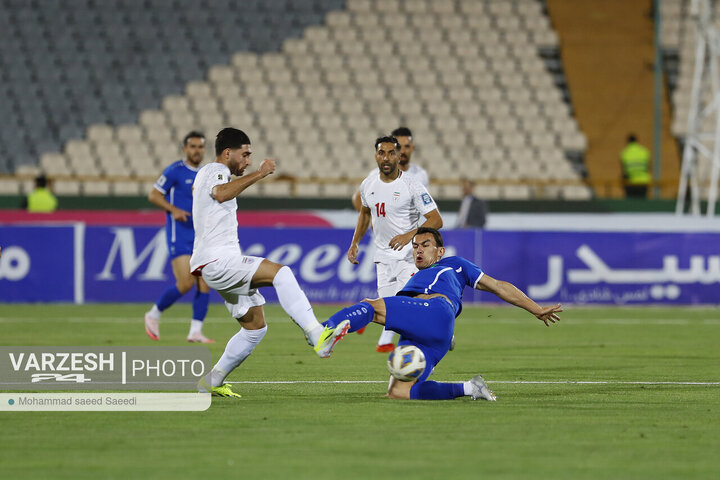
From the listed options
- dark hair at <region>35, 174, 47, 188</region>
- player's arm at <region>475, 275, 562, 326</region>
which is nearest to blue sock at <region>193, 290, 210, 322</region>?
player's arm at <region>475, 275, 562, 326</region>

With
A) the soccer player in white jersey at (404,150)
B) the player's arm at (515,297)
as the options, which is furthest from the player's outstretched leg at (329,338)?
the soccer player in white jersey at (404,150)

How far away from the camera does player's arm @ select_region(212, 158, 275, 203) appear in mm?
8117

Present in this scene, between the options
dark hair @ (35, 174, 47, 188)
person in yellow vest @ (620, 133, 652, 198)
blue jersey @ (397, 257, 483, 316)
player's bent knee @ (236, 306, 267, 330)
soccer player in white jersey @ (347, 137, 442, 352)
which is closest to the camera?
player's bent knee @ (236, 306, 267, 330)

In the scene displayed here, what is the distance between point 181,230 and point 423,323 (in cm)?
568

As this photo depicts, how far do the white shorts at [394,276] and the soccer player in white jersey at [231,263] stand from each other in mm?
3124

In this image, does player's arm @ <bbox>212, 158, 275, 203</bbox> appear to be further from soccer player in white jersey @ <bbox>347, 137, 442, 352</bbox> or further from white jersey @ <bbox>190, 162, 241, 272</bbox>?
soccer player in white jersey @ <bbox>347, 137, 442, 352</bbox>

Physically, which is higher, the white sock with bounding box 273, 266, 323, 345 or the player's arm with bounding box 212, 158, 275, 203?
the player's arm with bounding box 212, 158, 275, 203

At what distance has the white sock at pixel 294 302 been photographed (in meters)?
8.08

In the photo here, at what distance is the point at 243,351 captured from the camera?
28.1 ft

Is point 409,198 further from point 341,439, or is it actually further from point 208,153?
point 208,153

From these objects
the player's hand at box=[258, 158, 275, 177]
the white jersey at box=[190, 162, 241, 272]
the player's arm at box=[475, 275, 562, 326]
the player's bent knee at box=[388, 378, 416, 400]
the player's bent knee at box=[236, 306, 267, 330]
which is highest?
the player's hand at box=[258, 158, 275, 177]

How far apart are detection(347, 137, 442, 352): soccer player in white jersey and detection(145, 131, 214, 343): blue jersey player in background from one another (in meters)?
2.51

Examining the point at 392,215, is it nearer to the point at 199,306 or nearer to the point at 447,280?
the point at 447,280

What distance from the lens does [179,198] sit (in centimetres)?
1348
